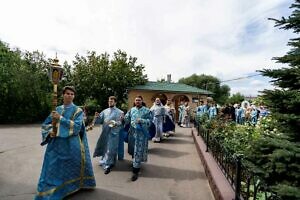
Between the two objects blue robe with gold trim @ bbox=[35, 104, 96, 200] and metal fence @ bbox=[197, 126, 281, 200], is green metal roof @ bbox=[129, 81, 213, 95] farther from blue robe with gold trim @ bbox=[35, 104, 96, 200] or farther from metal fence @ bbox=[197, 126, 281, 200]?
blue robe with gold trim @ bbox=[35, 104, 96, 200]

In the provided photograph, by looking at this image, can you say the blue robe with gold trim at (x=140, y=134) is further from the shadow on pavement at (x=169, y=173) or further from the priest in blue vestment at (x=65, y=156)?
the priest in blue vestment at (x=65, y=156)

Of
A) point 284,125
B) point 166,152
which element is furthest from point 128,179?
point 284,125

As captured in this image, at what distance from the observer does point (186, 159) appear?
29.2ft

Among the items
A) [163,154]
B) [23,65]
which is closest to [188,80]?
[23,65]

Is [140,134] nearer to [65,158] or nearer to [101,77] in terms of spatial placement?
[65,158]

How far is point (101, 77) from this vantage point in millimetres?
26391

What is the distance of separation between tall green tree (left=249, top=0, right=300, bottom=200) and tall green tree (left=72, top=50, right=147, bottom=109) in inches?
929

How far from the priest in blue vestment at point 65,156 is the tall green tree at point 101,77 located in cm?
2129

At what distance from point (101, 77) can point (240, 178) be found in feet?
76.0

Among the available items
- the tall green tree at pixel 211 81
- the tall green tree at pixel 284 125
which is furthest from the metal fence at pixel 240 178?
the tall green tree at pixel 211 81

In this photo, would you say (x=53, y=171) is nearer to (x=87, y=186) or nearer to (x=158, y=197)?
(x=87, y=186)

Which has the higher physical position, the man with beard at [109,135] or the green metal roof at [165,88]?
the green metal roof at [165,88]

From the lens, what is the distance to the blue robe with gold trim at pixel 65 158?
4.72m

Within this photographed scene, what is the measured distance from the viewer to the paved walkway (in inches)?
211
